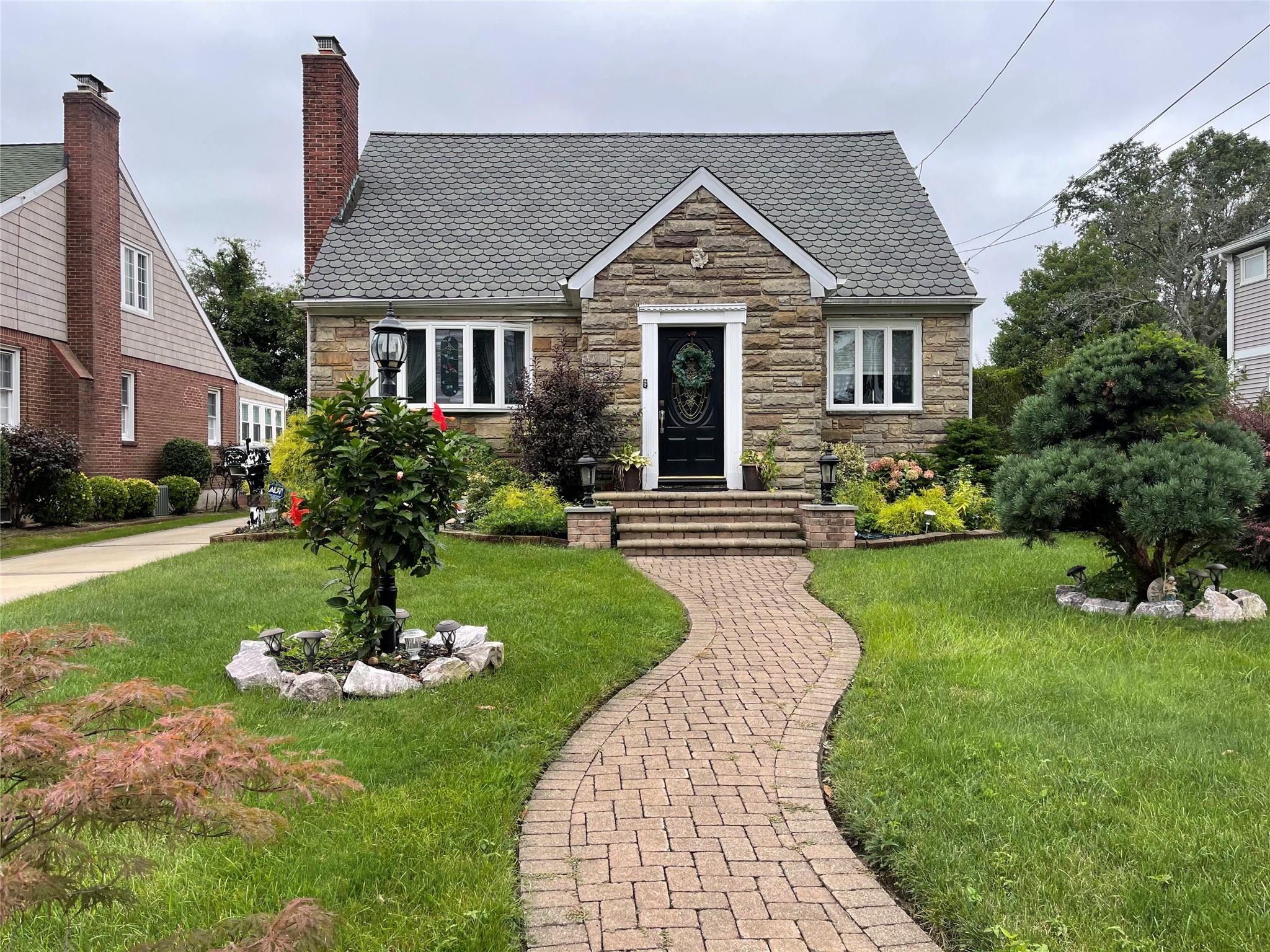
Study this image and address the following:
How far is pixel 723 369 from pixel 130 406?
13943 millimetres

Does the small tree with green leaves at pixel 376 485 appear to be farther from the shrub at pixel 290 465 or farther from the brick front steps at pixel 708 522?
the shrub at pixel 290 465

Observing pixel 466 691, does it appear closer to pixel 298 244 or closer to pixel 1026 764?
pixel 1026 764

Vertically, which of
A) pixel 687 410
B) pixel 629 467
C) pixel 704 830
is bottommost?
pixel 704 830

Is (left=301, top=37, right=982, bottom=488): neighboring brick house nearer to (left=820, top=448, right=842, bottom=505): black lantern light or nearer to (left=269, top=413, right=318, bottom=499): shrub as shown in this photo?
(left=820, top=448, right=842, bottom=505): black lantern light

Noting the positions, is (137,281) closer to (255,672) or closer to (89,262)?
(89,262)

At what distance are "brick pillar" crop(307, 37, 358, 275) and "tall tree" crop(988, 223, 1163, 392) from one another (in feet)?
75.2

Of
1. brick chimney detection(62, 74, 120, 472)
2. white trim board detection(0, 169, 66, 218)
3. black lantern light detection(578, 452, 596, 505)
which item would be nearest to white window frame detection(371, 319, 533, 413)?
black lantern light detection(578, 452, 596, 505)

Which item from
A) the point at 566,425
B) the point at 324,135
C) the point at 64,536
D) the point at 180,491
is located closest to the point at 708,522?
the point at 566,425

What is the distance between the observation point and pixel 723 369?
42.8 feet

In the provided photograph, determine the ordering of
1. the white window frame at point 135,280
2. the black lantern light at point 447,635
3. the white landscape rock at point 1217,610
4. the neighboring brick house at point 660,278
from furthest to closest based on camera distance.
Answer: the white window frame at point 135,280, the neighboring brick house at point 660,278, the white landscape rock at point 1217,610, the black lantern light at point 447,635

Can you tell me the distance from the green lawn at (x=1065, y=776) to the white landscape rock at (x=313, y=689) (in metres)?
2.91

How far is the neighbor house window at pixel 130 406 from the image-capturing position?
59.3 feet

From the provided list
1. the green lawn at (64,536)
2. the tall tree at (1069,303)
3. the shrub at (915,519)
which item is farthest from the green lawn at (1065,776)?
the tall tree at (1069,303)

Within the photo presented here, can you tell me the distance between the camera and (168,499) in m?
18.4
